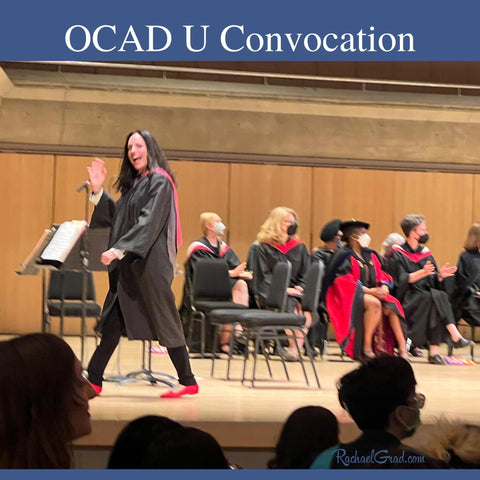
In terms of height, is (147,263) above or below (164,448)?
above

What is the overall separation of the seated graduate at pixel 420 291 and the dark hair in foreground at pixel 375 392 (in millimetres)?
6483

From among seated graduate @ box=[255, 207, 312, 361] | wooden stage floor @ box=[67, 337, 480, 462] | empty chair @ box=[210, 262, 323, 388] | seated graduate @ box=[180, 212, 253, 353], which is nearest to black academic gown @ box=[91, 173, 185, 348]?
wooden stage floor @ box=[67, 337, 480, 462]

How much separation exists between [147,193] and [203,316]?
291cm

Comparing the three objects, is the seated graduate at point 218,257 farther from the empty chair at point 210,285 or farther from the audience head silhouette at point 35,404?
the audience head silhouette at point 35,404

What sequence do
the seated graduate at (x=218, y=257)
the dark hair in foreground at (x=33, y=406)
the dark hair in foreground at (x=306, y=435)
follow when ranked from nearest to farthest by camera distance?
the dark hair in foreground at (x=33, y=406) → the dark hair in foreground at (x=306, y=435) → the seated graduate at (x=218, y=257)

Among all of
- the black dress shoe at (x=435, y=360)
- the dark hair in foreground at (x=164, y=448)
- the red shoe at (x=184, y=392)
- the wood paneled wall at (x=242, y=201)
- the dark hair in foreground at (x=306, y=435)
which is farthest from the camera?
the wood paneled wall at (x=242, y=201)

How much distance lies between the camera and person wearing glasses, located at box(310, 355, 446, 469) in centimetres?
233

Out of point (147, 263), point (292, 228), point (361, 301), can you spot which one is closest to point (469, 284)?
point (361, 301)

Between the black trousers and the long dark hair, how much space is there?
0.80 m

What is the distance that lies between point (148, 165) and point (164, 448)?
4.05 metres

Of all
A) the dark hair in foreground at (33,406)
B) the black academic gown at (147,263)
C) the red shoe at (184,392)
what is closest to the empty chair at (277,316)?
the red shoe at (184,392)

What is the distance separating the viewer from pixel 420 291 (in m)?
9.23

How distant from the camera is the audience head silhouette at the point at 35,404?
6.40 ft

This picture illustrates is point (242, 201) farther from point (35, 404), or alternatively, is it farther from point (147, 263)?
point (35, 404)
